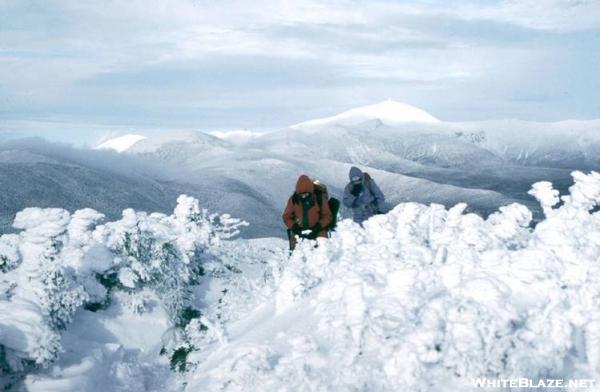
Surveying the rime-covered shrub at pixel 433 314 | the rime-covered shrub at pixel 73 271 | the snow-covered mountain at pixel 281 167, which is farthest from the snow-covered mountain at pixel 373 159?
the rime-covered shrub at pixel 433 314

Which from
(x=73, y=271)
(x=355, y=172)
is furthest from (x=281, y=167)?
(x=73, y=271)

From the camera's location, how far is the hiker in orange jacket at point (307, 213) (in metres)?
8.67

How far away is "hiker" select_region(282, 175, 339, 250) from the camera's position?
8672mm

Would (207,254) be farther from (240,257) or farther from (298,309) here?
(298,309)

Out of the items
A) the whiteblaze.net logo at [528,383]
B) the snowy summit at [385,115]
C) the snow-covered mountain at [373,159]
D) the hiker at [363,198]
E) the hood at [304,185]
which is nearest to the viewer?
the whiteblaze.net logo at [528,383]

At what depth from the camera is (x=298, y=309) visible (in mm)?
5832

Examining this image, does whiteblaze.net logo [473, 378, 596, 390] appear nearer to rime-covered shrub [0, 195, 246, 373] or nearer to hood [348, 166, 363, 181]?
rime-covered shrub [0, 195, 246, 373]

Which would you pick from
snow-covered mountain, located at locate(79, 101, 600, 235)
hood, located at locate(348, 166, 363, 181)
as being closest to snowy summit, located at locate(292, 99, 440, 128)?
snow-covered mountain, located at locate(79, 101, 600, 235)

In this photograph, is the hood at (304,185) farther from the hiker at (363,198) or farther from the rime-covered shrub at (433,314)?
the rime-covered shrub at (433,314)

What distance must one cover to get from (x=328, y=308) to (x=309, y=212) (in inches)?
139

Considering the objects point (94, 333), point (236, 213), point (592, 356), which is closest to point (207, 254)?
point (94, 333)

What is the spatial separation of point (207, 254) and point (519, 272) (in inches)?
202

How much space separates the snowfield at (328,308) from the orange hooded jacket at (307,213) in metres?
1.22

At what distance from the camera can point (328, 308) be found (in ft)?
17.2
